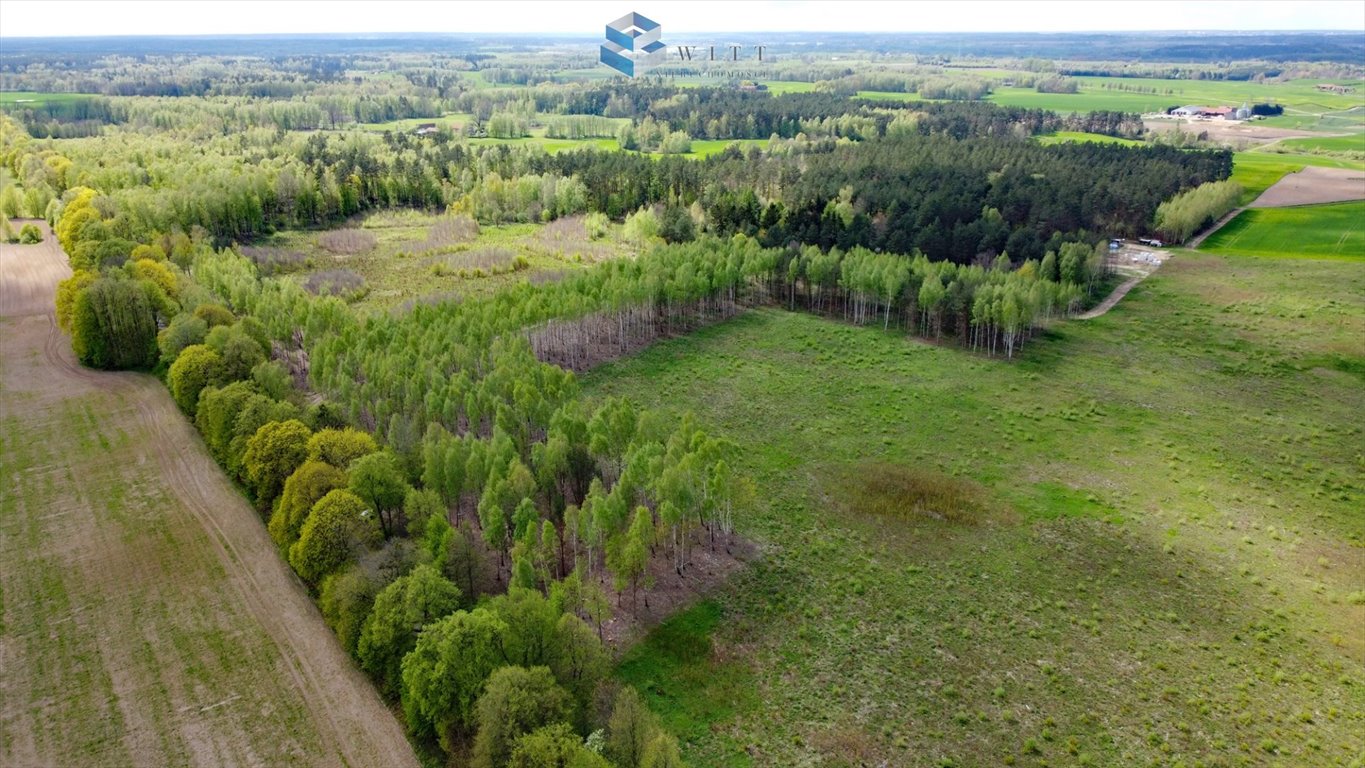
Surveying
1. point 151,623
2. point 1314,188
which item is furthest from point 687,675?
point 1314,188

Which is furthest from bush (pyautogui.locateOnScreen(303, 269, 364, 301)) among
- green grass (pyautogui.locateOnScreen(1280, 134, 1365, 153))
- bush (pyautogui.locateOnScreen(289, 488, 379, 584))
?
green grass (pyautogui.locateOnScreen(1280, 134, 1365, 153))

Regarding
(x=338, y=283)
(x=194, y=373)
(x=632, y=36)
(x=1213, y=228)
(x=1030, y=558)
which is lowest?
(x=1030, y=558)

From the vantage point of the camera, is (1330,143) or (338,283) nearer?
(338,283)

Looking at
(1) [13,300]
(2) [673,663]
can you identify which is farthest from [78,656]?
(1) [13,300]

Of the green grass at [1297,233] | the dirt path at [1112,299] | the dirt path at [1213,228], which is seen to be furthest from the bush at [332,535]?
the dirt path at [1213,228]

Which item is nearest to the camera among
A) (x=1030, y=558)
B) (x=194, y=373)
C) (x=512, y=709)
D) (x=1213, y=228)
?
(x=512, y=709)

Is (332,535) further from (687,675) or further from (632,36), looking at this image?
(632,36)

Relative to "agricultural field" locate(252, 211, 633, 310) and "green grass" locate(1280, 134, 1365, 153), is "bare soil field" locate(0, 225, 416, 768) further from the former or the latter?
"green grass" locate(1280, 134, 1365, 153)
